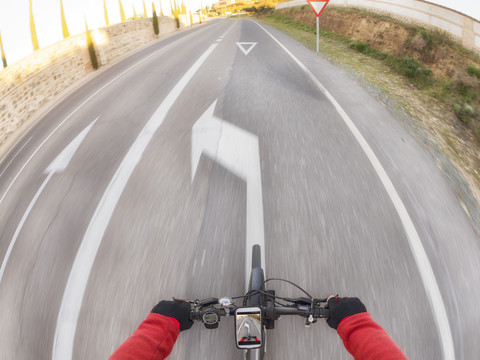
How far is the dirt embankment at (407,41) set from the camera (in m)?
6.76

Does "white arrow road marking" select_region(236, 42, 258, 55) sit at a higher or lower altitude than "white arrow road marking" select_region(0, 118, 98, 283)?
higher

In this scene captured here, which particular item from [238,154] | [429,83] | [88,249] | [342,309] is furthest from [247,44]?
[342,309]

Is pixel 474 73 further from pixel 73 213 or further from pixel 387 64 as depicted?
pixel 73 213

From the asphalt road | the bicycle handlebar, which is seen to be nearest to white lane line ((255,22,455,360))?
the asphalt road

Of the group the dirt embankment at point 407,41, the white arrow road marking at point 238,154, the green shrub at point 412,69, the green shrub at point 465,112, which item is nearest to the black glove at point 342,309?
the white arrow road marking at point 238,154

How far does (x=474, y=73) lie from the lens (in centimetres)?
625

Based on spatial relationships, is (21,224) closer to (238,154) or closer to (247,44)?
(238,154)

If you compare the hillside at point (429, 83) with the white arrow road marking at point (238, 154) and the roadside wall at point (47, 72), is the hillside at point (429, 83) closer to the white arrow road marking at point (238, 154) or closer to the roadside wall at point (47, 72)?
the white arrow road marking at point (238, 154)

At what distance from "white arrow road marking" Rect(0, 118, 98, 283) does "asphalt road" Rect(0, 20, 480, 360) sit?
3 centimetres

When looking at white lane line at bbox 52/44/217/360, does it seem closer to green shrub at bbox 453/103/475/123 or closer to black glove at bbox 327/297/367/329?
black glove at bbox 327/297/367/329

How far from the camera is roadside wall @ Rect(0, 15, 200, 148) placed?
659cm

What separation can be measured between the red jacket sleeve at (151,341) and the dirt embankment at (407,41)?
8.66 meters

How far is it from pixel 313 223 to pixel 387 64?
7.92 meters

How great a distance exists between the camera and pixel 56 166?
16.3 feet
